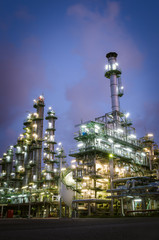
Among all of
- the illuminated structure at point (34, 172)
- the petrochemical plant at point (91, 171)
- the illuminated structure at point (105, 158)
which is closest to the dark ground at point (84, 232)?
the petrochemical plant at point (91, 171)

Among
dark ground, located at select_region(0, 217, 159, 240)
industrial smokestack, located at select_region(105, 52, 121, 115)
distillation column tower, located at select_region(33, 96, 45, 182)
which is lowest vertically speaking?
dark ground, located at select_region(0, 217, 159, 240)

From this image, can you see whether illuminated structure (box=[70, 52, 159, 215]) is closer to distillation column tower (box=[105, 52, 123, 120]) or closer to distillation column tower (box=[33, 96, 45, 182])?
distillation column tower (box=[105, 52, 123, 120])

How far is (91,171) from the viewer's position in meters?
43.2

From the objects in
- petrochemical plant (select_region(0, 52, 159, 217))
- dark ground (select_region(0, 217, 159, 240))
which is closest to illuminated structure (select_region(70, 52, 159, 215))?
petrochemical plant (select_region(0, 52, 159, 217))

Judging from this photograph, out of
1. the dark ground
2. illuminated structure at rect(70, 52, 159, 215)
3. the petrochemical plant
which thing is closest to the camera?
the dark ground

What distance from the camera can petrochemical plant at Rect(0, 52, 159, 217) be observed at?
3366cm

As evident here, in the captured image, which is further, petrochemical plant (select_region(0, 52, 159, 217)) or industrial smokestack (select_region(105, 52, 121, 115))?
industrial smokestack (select_region(105, 52, 121, 115))

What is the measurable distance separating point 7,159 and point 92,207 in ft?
188

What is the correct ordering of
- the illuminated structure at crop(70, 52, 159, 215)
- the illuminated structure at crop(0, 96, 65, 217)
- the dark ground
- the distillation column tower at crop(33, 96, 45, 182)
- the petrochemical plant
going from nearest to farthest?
the dark ground → the petrochemical plant → the illuminated structure at crop(70, 52, 159, 215) → the illuminated structure at crop(0, 96, 65, 217) → the distillation column tower at crop(33, 96, 45, 182)

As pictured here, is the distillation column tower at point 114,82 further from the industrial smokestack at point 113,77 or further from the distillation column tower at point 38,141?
the distillation column tower at point 38,141

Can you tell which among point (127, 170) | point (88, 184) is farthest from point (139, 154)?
point (88, 184)

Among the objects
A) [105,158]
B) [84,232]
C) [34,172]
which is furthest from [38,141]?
[84,232]

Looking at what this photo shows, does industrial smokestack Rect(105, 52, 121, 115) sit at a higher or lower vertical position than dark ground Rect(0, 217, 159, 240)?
higher

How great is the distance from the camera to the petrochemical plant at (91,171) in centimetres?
3366
